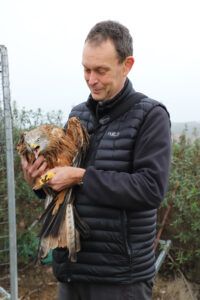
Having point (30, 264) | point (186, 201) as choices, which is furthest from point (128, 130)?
point (30, 264)

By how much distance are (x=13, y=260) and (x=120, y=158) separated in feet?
6.58

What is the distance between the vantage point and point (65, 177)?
2.46 metres

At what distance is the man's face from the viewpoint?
248cm

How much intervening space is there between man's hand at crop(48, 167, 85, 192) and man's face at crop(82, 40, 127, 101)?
16.2 inches

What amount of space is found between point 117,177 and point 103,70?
0.54 m

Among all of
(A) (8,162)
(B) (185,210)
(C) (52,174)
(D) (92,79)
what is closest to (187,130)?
(B) (185,210)

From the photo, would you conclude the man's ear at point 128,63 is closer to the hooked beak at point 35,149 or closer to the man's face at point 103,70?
the man's face at point 103,70

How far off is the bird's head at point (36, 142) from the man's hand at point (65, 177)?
0.16 meters

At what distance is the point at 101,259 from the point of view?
2547 millimetres

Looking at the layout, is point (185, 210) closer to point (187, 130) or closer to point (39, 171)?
point (187, 130)

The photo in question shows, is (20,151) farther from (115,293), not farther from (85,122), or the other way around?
(115,293)

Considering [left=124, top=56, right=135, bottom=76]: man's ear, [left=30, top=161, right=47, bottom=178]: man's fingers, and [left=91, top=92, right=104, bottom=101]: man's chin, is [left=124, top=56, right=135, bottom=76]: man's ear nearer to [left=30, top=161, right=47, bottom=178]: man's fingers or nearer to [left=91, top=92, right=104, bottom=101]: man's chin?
[left=91, top=92, right=104, bottom=101]: man's chin

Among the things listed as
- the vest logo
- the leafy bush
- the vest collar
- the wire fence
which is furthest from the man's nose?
the leafy bush

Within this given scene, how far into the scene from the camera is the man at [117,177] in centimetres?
244
